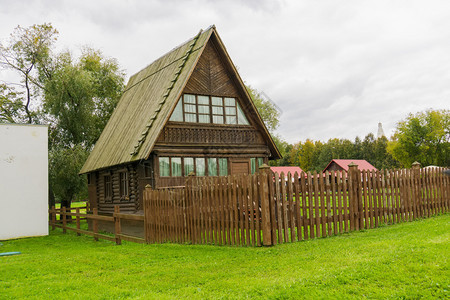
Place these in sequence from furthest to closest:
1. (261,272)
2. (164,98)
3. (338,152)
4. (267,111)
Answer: (338,152)
(267,111)
(164,98)
(261,272)

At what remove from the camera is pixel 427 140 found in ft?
199

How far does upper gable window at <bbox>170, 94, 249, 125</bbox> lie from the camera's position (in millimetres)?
19344

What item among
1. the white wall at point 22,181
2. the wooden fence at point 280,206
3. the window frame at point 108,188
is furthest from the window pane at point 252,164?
the white wall at point 22,181

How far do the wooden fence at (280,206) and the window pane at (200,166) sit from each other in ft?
20.7

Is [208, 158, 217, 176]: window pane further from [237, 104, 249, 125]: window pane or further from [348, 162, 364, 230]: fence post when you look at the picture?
[348, 162, 364, 230]: fence post

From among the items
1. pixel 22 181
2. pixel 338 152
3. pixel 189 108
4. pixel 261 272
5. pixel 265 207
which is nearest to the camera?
pixel 261 272

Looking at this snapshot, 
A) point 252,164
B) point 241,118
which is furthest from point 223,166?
point 241,118

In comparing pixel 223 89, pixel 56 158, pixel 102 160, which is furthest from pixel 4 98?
pixel 223 89

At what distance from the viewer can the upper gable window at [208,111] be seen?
762 inches

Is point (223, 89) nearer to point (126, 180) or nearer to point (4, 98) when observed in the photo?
point (126, 180)

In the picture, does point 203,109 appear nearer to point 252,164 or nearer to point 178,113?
point 178,113

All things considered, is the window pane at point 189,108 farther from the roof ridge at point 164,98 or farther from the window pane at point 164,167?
the window pane at point 164,167

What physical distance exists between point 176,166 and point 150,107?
383 centimetres

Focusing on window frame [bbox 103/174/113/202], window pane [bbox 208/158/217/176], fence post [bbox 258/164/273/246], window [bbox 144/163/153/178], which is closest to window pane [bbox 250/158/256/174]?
window pane [bbox 208/158/217/176]
